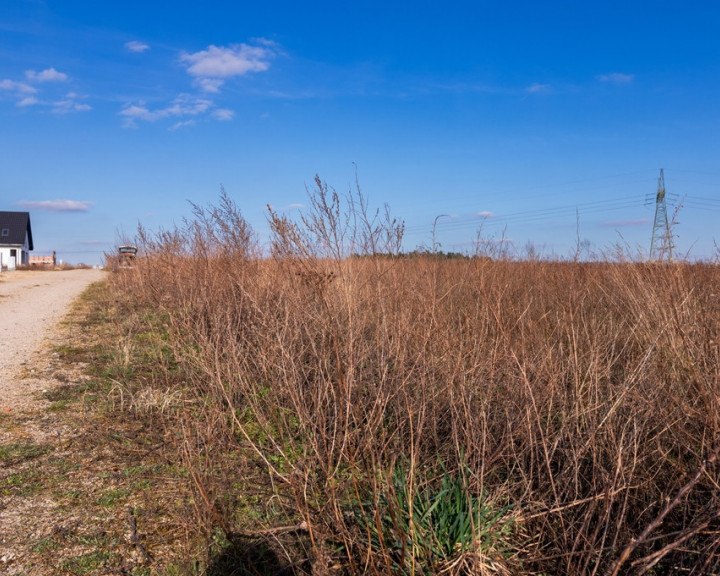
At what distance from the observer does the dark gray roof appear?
47422mm

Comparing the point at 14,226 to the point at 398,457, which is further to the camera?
the point at 14,226

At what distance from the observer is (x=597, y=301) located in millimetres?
7168

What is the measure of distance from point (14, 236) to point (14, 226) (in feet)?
4.42

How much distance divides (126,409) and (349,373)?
2822mm

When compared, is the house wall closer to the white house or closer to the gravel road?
the white house

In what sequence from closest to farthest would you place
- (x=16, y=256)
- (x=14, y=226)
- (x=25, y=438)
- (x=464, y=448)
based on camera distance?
(x=464, y=448) < (x=25, y=438) < (x=16, y=256) < (x=14, y=226)

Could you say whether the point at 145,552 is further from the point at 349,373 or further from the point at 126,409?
the point at 126,409

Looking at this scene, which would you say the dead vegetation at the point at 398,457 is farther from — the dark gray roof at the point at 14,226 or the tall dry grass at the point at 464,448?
the dark gray roof at the point at 14,226

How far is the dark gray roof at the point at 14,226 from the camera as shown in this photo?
4742cm

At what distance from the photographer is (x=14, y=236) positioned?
4778cm

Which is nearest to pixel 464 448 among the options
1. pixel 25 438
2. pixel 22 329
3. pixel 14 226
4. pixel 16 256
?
pixel 25 438

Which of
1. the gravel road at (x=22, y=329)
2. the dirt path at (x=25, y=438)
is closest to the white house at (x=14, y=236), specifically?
the gravel road at (x=22, y=329)

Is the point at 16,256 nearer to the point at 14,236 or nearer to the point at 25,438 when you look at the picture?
the point at 14,236

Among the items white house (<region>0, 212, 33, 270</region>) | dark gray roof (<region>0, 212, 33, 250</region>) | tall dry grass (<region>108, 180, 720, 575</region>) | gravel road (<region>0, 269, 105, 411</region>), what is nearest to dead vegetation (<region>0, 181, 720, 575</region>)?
tall dry grass (<region>108, 180, 720, 575</region>)
